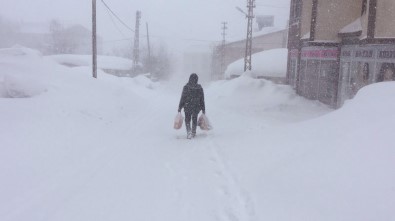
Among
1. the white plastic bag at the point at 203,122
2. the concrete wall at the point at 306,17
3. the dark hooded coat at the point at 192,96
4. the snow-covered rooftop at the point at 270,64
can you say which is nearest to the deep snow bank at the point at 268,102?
the concrete wall at the point at 306,17

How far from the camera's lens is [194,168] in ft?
25.8

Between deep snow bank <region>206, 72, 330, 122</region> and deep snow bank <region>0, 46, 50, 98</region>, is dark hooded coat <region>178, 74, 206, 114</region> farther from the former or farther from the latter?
deep snow bank <region>206, 72, 330, 122</region>

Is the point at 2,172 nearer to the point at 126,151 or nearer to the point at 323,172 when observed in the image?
the point at 126,151

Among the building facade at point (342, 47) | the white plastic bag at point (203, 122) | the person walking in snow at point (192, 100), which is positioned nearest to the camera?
the person walking in snow at point (192, 100)

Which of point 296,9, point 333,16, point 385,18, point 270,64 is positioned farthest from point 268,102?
point 270,64

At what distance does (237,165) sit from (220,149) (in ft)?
5.88

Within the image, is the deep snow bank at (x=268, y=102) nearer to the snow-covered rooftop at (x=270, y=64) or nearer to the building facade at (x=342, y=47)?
the building facade at (x=342, y=47)

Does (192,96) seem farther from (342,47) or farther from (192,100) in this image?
(342,47)

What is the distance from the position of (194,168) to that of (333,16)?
1370 centimetres

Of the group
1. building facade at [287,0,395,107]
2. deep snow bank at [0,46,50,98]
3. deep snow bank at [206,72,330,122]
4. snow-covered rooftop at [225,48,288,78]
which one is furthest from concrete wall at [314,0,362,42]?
snow-covered rooftop at [225,48,288,78]

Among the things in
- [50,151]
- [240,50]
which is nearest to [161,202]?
[50,151]

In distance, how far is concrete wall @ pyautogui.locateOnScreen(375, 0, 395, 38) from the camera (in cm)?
1452

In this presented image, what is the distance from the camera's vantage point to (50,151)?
844 centimetres

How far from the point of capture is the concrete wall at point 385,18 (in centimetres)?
1452
